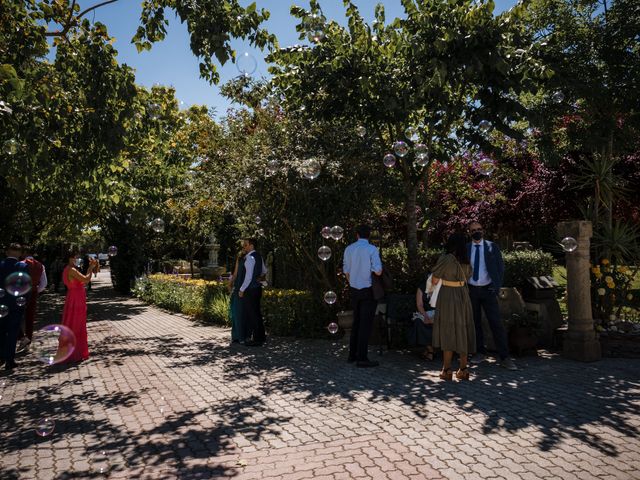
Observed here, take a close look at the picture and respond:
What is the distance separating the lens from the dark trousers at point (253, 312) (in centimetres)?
945

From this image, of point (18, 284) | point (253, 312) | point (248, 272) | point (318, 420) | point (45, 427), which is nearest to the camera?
point (45, 427)

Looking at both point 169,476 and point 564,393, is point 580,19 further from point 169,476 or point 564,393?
point 169,476

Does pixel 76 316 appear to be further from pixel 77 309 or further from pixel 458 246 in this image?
pixel 458 246

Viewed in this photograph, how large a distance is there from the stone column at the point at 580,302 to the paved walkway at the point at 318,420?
292 millimetres

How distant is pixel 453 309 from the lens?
6.59 metres

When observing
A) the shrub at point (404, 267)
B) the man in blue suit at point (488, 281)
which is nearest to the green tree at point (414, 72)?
the shrub at point (404, 267)

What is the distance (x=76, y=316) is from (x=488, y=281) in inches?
270

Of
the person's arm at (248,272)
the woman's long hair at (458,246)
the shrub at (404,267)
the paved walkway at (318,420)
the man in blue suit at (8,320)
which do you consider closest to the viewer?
the paved walkway at (318,420)

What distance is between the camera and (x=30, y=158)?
7.52 meters

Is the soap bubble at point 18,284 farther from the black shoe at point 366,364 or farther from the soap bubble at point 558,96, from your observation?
the soap bubble at point 558,96

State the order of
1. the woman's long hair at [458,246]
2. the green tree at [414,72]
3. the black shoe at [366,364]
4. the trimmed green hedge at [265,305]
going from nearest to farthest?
the woman's long hair at [458,246] < the black shoe at [366,364] < the green tree at [414,72] < the trimmed green hedge at [265,305]

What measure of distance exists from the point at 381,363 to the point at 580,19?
747 centimetres

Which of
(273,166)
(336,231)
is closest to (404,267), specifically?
(336,231)

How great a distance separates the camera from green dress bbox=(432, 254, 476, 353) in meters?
6.52
